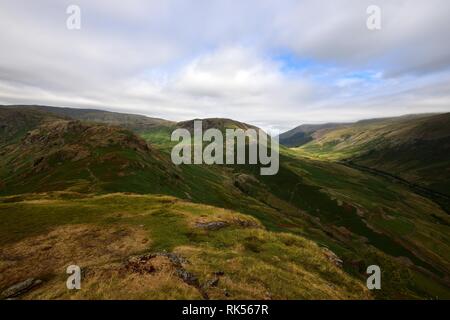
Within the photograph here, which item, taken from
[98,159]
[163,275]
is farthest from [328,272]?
[98,159]

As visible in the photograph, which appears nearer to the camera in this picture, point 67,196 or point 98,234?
point 98,234

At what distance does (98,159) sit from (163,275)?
124m

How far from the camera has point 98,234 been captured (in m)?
50.9
